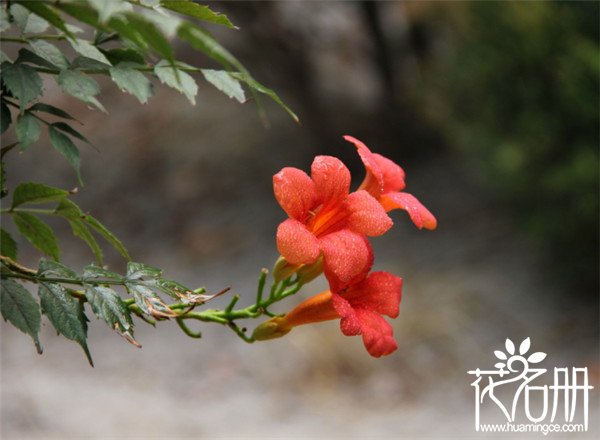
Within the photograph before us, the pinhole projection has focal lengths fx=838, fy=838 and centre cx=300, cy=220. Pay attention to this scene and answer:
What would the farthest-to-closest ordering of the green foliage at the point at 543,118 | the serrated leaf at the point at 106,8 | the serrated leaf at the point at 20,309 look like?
the green foliage at the point at 543,118 → the serrated leaf at the point at 20,309 → the serrated leaf at the point at 106,8

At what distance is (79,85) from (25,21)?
10cm

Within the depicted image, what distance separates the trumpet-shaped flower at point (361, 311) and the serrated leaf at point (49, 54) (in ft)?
1.03

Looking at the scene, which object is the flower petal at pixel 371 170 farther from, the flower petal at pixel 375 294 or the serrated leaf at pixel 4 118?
the serrated leaf at pixel 4 118

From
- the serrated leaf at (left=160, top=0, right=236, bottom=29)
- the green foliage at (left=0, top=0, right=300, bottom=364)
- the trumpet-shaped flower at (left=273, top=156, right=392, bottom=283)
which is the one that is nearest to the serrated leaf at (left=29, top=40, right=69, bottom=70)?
the green foliage at (left=0, top=0, right=300, bottom=364)

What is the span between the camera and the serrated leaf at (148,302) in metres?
0.72

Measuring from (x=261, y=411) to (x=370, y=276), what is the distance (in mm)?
2894

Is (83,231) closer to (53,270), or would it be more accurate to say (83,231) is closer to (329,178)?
(53,270)

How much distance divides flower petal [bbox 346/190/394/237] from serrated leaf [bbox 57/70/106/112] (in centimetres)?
24

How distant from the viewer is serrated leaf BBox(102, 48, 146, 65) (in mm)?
756

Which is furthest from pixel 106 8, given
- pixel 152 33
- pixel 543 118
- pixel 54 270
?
pixel 543 118

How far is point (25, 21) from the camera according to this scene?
0.76m

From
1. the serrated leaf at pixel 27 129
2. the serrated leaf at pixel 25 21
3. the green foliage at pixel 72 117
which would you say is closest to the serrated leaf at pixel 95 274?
the green foliage at pixel 72 117

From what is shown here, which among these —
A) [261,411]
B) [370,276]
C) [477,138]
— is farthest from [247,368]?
[370,276]

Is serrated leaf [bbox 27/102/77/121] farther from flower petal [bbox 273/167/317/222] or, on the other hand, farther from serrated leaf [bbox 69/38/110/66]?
flower petal [bbox 273/167/317/222]
